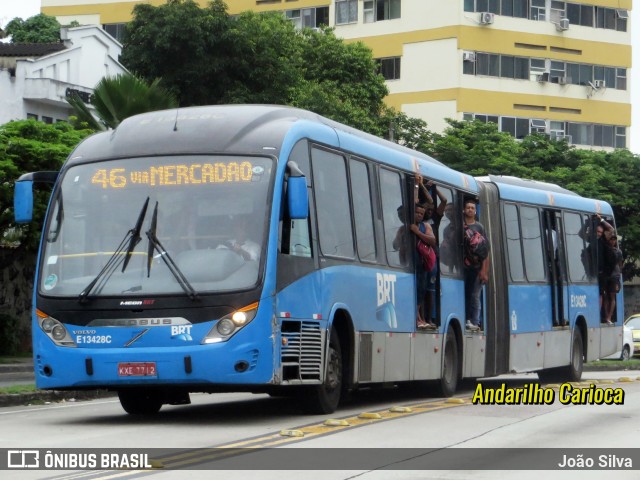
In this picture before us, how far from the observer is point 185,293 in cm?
1416

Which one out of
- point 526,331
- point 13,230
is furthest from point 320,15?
point 526,331

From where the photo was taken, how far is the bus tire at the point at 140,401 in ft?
52.7

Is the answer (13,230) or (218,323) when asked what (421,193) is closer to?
(218,323)

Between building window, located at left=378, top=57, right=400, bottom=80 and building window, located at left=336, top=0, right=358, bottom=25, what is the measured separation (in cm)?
311

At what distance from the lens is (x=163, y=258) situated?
1447 centimetres

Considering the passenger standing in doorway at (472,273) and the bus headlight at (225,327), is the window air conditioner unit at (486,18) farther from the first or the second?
the bus headlight at (225,327)

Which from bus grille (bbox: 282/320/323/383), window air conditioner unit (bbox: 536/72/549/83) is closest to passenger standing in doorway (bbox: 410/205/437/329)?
bus grille (bbox: 282/320/323/383)

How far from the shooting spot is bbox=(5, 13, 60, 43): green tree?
229ft

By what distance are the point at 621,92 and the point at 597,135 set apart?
2.79 meters

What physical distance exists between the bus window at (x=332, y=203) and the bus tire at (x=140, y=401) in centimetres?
260

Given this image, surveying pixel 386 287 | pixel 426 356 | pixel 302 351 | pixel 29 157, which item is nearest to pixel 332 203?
pixel 302 351

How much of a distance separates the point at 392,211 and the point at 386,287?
1053mm

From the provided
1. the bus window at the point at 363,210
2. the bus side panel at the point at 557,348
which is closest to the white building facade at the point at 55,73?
the bus side panel at the point at 557,348

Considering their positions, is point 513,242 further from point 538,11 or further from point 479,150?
point 538,11
